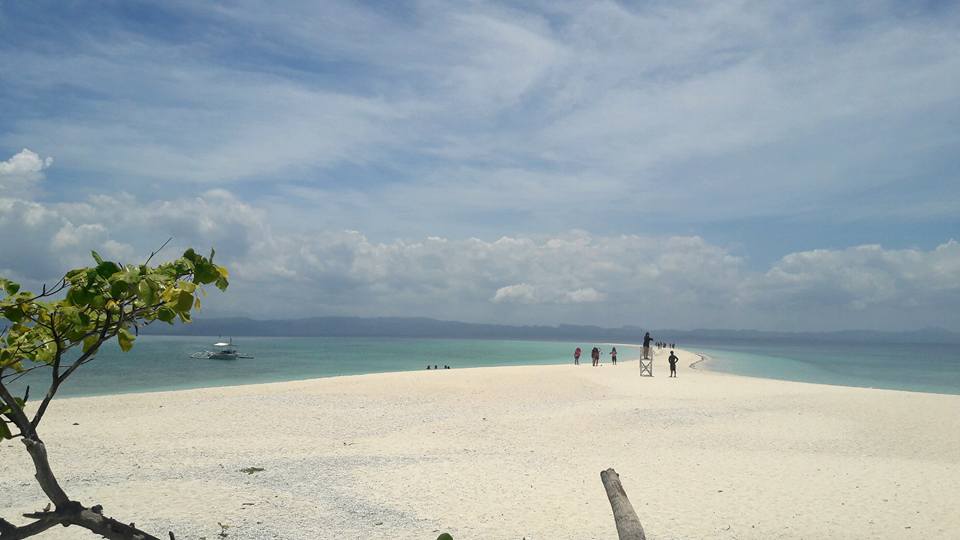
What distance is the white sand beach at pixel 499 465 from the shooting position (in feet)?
34.9

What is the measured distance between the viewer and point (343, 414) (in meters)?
22.4

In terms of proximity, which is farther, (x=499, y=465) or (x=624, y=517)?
(x=499, y=465)

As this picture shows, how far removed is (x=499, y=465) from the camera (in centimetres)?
1454

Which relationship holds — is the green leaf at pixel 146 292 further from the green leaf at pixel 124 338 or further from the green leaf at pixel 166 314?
the green leaf at pixel 124 338

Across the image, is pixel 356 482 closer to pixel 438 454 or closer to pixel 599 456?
pixel 438 454

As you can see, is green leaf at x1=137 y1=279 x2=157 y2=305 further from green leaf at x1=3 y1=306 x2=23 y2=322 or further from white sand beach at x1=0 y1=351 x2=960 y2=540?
white sand beach at x1=0 y1=351 x2=960 y2=540

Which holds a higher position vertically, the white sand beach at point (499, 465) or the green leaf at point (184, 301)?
the green leaf at point (184, 301)

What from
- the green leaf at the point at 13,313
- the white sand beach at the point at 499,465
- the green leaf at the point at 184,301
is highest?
the green leaf at the point at 184,301

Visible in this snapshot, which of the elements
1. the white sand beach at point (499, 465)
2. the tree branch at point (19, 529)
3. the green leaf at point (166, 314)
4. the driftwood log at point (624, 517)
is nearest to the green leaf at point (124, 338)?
the green leaf at point (166, 314)

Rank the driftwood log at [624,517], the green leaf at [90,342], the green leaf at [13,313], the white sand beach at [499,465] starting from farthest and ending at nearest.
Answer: the white sand beach at [499,465] → the driftwood log at [624,517] → the green leaf at [90,342] → the green leaf at [13,313]

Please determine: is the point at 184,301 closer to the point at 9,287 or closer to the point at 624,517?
the point at 9,287

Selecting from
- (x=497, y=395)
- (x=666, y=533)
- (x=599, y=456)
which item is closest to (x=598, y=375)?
(x=497, y=395)

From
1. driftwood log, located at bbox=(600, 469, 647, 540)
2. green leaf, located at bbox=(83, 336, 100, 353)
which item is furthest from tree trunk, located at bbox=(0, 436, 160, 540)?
driftwood log, located at bbox=(600, 469, 647, 540)

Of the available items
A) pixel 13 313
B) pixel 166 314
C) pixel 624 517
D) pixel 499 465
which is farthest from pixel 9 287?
pixel 499 465
